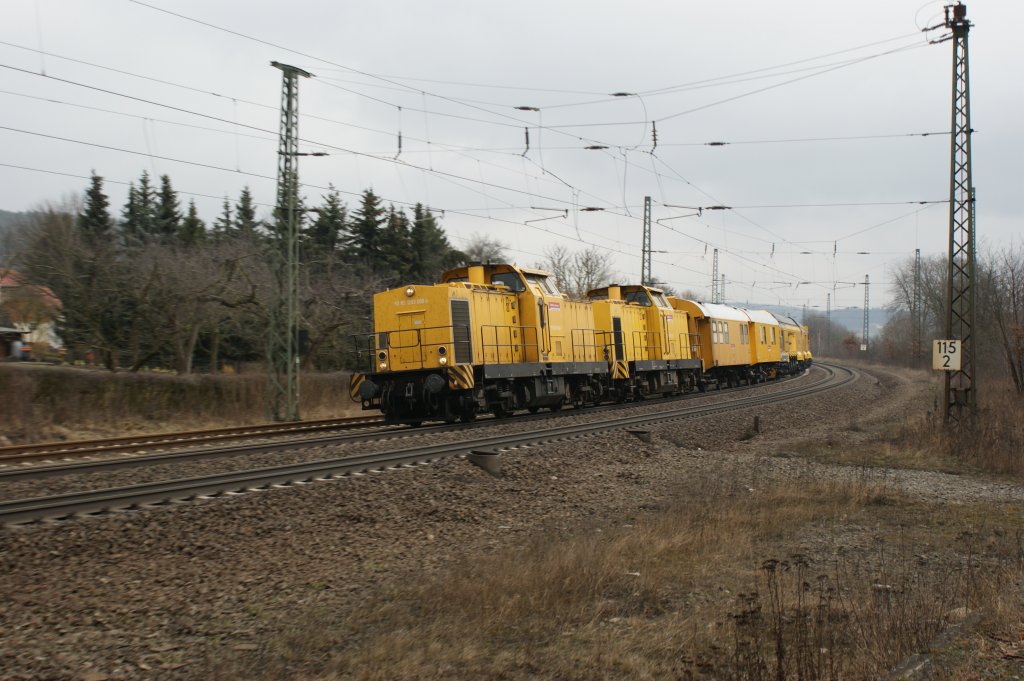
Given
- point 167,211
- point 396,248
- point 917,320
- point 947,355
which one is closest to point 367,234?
point 396,248

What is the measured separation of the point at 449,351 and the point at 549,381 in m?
4.22

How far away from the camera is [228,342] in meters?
39.8

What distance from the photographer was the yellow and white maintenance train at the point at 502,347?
17.8 meters

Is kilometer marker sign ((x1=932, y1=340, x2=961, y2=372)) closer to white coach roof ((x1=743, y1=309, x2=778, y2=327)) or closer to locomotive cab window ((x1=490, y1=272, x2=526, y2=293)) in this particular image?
locomotive cab window ((x1=490, y1=272, x2=526, y2=293))

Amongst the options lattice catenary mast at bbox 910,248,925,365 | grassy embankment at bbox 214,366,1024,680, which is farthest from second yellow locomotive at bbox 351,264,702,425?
lattice catenary mast at bbox 910,248,925,365

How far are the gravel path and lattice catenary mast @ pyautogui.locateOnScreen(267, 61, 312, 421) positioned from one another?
34.0ft

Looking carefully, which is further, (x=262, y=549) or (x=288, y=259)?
(x=288, y=259)

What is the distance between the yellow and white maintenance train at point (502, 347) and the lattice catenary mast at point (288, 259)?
2642 mm

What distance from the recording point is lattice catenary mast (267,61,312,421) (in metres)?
20.5

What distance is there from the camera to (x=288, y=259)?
20906mm

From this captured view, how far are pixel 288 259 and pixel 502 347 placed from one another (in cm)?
642

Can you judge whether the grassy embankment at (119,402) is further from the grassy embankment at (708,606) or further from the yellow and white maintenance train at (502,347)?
the grassy embankment at (708,606)

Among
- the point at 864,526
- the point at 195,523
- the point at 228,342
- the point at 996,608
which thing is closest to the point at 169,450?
the point at 195,523

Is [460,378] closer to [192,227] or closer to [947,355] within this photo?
[947,355]
